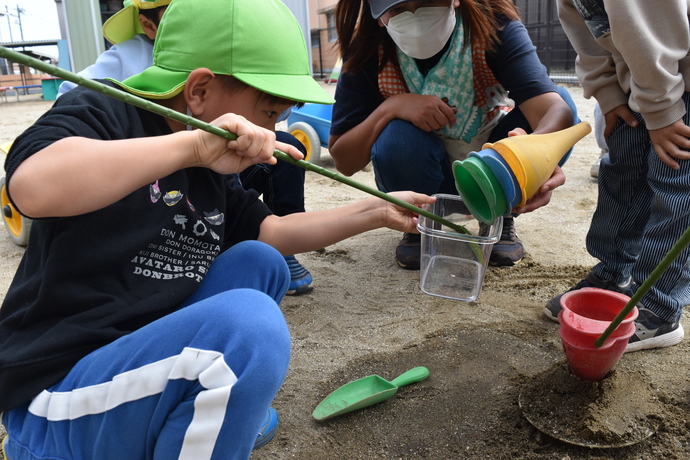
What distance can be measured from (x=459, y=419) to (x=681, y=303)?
64 cm

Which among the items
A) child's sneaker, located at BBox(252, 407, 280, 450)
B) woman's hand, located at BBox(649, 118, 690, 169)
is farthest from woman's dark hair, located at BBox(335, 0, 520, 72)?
child's sneaker, located at BBox(252, 407, 280, 450)

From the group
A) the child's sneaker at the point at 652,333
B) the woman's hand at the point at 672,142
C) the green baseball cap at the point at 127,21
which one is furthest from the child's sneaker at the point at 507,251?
the green baseball cap at the point at 127,21

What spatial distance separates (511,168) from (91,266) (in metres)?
0.82

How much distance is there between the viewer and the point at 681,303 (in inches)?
54.2

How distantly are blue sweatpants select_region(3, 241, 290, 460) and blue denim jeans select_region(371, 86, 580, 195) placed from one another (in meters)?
1.12

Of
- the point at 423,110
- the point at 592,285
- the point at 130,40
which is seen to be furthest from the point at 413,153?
the point at 130,40

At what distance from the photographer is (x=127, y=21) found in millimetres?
1869

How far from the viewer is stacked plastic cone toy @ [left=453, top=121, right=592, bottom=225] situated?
1201 mm

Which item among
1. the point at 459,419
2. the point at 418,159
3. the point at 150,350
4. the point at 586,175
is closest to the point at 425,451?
the point at 459,419

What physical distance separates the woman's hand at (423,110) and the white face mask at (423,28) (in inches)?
6.3

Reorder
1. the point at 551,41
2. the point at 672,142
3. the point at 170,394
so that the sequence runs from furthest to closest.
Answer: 1. the point at 551,41
2. the point at 672,142
3. the point at 170,394

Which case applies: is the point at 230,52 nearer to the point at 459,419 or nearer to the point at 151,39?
the point at 459,419

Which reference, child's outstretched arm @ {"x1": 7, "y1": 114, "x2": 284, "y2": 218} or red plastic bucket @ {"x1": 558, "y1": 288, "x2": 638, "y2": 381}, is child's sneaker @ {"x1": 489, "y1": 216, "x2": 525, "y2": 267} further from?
child's outstretched arm @ {"x1": 7, "y1": 114, "x2": 284, "y2": 218}

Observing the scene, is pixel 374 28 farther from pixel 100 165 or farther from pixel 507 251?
pixel 100 165
